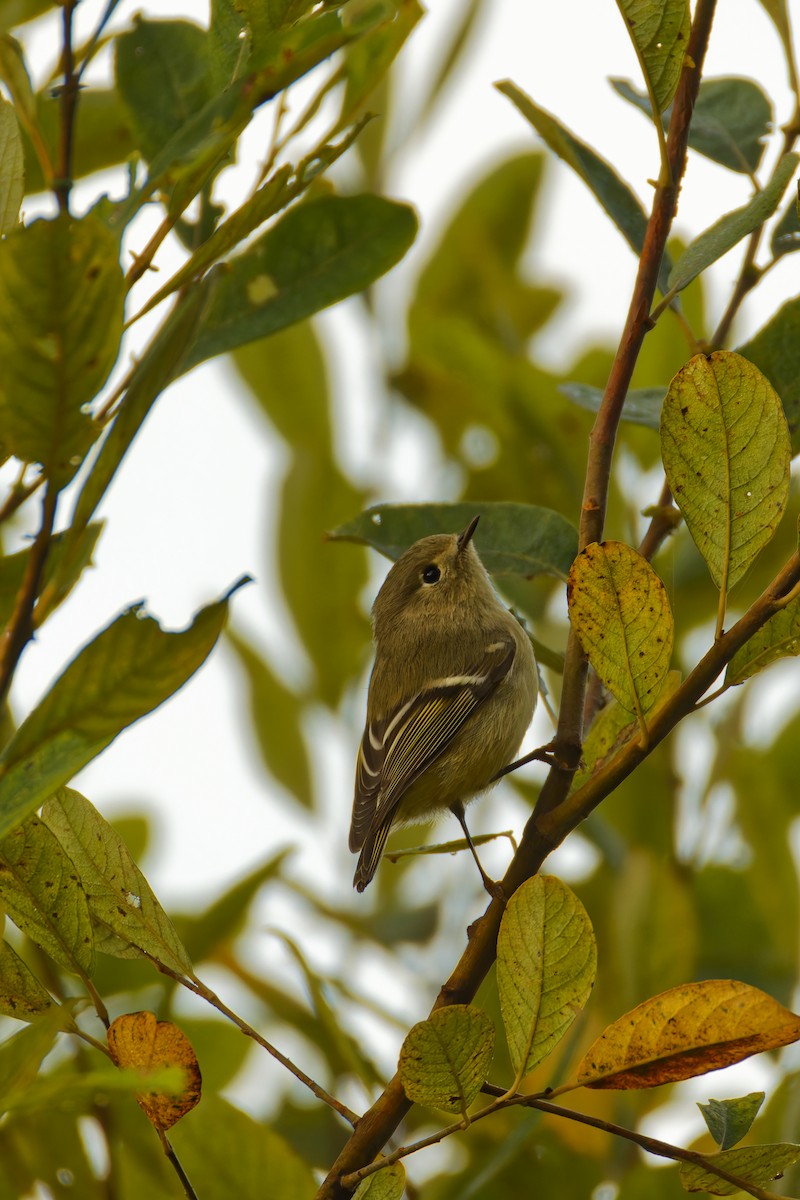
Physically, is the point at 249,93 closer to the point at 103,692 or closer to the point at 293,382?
the point at 103,692

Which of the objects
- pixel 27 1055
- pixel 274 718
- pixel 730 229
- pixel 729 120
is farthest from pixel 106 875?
pixel 274 718

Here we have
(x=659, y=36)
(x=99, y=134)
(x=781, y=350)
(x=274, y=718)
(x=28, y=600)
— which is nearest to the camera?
(x=28, y=600)

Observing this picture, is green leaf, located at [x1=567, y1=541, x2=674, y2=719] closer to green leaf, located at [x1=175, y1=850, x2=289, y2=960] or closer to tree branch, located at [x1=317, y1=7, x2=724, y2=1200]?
tree branch, located at [x1=317, y1=7, x2=724, y2=1200]

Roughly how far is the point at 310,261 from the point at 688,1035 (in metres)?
0.74

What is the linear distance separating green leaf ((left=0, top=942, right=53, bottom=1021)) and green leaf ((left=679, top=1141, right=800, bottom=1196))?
47 centimetres

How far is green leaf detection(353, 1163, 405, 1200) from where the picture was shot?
2.98ft

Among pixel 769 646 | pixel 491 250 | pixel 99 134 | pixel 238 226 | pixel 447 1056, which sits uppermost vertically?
pixel 491 250

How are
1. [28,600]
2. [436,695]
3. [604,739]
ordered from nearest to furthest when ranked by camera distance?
[28,600]
[604,739]
[436,695]

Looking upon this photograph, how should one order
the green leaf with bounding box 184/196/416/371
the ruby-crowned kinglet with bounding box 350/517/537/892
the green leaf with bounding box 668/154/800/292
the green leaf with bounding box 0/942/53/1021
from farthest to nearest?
the ruby-crowned kinglet with bounding box 350/517/537/892 < the green leaf with bounding box 184/196/416/371 < the green leaf with bounding box 668/154/800/292 < the green leaf with bounding box 0/942/53/1021

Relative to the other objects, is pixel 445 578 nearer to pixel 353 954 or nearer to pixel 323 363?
pixel 323 363

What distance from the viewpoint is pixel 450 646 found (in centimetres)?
276

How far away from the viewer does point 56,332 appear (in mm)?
758

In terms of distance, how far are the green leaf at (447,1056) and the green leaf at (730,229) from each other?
609mm

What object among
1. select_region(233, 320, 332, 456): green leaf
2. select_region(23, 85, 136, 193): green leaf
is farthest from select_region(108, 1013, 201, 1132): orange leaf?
select_region(233, 320, 332, 456): green leaf
